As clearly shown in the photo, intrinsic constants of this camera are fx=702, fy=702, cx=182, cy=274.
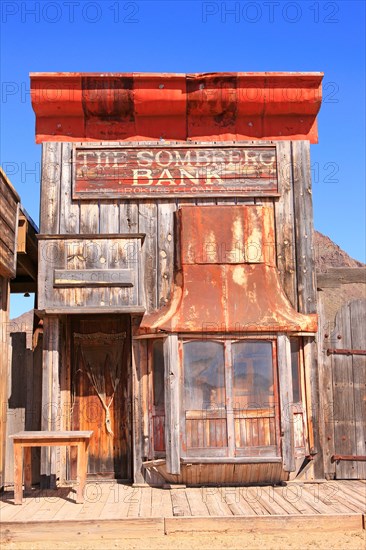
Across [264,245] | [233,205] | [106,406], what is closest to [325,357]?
[264,245]

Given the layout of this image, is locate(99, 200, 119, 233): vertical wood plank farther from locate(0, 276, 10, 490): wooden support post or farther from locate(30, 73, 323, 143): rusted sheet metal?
locate(0, 276, 10, 490): wooden support post

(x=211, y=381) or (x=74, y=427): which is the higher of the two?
(x=211, y=381)

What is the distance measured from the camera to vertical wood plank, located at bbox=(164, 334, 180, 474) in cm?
926

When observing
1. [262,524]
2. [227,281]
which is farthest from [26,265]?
[262,524]

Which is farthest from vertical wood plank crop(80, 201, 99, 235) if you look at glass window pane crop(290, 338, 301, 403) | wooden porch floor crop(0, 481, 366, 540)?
wooden porch floor crop(0, 481, 366, 540)

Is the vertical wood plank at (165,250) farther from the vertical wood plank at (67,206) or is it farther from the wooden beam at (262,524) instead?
the wooden beam at (262,524)

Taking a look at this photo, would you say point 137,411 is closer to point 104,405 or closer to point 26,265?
point 104,405

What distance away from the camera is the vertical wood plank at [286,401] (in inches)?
366

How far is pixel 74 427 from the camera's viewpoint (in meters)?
10.5

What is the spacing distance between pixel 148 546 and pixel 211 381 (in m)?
2.73

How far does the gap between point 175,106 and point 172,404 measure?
4.58 meters

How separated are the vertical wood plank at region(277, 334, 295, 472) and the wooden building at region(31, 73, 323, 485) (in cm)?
3

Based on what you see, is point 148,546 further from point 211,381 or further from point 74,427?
point 74,427

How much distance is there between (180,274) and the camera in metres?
10.2
